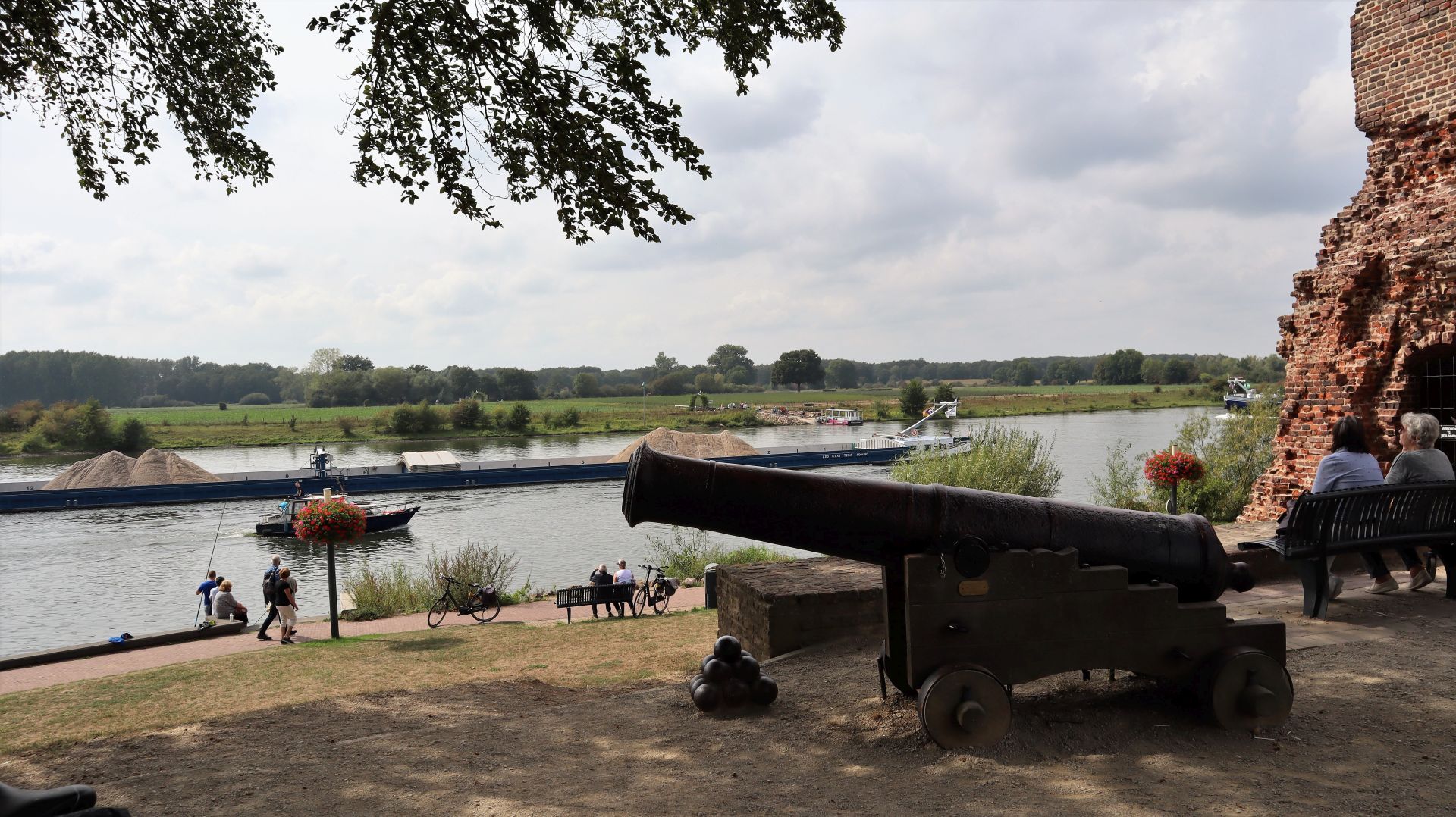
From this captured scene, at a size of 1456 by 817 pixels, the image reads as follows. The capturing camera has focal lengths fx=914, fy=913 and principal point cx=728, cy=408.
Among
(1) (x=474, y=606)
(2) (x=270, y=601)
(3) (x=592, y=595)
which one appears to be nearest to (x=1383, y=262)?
(3) (x=592, y=595)

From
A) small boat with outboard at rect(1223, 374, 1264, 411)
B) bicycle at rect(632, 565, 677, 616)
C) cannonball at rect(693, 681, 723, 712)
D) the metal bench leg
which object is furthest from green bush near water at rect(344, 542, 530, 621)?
small boat with outboard at rect(1223, 374, 1264, 411)

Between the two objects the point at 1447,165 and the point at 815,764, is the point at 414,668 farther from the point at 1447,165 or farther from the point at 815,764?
the point at 1447,165

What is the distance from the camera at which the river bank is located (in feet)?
251

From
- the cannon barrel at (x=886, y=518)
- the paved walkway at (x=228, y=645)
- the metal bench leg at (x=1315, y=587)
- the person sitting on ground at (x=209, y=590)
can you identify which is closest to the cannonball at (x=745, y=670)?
the cannon barrel at (x=886, y=518)

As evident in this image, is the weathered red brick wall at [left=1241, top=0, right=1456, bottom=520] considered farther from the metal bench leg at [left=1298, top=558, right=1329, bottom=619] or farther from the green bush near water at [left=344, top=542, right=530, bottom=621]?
the green bush near water at [left=344, top=542, right=530, bottom=621]

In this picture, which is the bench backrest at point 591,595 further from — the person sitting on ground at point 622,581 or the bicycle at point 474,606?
the bicycle at point 474,606

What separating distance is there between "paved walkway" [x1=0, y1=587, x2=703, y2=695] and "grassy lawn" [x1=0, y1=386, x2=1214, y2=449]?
5729cm

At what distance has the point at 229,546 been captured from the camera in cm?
3400

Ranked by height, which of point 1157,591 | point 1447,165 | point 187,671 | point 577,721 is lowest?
point 187,671

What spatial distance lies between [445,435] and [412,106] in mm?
75556

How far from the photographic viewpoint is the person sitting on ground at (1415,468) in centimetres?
541

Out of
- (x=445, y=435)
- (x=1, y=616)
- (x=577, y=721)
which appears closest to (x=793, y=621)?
(x=577, y=721)

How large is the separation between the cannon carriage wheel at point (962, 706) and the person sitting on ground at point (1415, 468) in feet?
10.9

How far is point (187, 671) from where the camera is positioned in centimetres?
952
